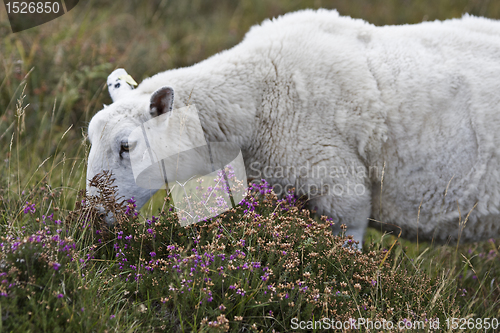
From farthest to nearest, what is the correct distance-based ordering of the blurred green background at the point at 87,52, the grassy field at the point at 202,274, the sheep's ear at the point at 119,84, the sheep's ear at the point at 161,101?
the blurred green background at the point at 87,52
the sheep's ear at the point at 119,84
the sheep's ear at the point at 161,101
the grassy field at the point at 202,274

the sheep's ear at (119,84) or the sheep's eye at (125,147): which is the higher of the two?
the sheep's ear at (119,84)

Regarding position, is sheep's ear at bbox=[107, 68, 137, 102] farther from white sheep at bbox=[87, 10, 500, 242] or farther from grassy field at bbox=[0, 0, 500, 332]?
grassy field at bbox=[0, 0, 500, 332]

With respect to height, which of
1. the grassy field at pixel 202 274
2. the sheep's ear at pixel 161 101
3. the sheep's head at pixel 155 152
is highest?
the sheep's ear at pixel 161 101

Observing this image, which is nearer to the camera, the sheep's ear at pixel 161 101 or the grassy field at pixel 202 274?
the grassy field at pixel 202 274

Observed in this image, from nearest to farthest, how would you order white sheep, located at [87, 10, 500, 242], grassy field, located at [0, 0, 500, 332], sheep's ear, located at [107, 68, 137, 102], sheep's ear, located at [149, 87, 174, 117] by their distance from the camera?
1. grassy field, located at [0, 0, 500, 332]
2. sheep's ear, located at [149, 87, 174, 117]
3. white sheep, located at [87, 10, 500, 242]
4. sheep's ear, located at [107, 68, 137, 102]

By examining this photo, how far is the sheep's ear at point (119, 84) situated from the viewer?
3.68 meters

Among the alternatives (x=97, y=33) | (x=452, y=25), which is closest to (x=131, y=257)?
(x=452, y=25)

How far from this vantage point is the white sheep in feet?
11.0

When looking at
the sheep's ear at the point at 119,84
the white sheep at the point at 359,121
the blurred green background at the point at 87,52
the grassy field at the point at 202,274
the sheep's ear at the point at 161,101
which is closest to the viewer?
the grassy field at the point at 202,274

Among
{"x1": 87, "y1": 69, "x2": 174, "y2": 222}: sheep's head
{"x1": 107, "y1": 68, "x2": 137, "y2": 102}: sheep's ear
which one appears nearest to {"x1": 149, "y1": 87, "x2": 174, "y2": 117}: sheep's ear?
{"x1": 87, "y1": 69, "x2": 174, "y2": 222}: sheep's head

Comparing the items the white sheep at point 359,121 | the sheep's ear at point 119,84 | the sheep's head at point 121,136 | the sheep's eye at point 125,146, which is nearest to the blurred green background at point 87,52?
the sheep's head at point 121,136

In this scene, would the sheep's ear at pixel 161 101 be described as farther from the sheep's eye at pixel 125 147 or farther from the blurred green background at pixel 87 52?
the blurred green background at pixel 87 52

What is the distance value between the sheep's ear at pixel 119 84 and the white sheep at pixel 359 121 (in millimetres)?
40

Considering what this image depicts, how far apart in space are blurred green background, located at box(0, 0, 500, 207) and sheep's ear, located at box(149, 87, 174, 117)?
62cm
